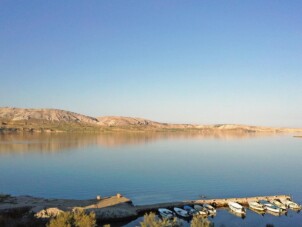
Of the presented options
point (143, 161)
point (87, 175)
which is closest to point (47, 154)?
point (143, 161)

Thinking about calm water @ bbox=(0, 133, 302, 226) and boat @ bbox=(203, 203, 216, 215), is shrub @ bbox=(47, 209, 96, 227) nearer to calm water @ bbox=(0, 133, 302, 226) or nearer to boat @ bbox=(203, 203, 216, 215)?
calm water @ bbox=(0, 133, 302, 226)

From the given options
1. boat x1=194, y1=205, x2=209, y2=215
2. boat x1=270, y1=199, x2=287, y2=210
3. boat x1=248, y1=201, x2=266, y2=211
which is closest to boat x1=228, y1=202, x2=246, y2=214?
boat x1=248, y1=201, x2=266, y2=211

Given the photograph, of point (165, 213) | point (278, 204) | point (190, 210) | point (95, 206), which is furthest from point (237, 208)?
point (95, 206)

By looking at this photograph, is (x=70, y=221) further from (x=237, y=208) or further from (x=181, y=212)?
(x=237, y=208)

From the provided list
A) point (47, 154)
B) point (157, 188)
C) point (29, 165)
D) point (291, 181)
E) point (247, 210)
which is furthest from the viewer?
point (47, 154)

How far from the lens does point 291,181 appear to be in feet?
264

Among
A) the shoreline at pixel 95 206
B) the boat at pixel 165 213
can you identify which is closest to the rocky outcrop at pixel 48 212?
the shoreline at pixel 95 206

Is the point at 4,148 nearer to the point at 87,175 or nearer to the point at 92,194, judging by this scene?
the point at 87,175

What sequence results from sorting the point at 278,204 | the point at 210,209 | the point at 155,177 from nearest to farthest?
the point at 210,209, the point at 278,204, the point at 155,177

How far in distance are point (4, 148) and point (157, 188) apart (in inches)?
3551

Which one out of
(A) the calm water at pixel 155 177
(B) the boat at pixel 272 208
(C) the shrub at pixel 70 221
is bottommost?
(B) the boat at pixel 272 208

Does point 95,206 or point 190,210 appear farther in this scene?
point 190,210

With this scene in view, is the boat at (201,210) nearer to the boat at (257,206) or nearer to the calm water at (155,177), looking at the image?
the calm water at (155,177)

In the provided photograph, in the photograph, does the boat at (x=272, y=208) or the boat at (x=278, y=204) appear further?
the boat at (x=278, y=204)
